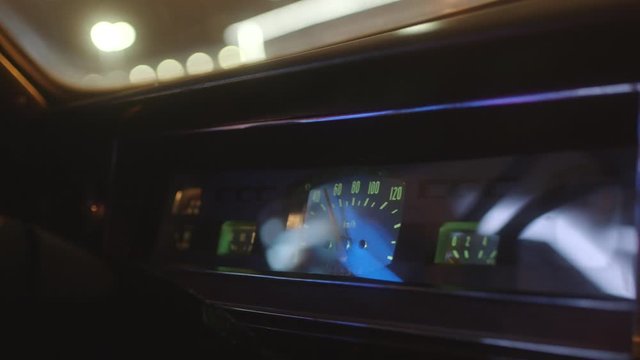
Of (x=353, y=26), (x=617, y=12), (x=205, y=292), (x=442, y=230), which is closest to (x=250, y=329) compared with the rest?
(x=205, y=292)

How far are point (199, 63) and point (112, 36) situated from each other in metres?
0.19

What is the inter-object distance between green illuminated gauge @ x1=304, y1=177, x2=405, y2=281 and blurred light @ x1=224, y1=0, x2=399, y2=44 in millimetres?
217

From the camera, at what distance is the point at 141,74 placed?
1.10 meters

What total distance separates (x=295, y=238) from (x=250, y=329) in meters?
0.16

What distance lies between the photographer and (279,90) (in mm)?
921

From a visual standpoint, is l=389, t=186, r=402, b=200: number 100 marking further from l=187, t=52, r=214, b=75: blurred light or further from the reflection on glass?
l=187, t=52, r=214, b=75: blurred light

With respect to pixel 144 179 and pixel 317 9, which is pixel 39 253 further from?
pixel 144 179

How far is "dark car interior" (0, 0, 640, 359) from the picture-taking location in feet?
2.27

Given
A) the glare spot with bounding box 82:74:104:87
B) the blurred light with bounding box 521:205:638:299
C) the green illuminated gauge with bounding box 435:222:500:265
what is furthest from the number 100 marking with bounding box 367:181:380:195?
the glare spot with bounding box 82:74:104:87

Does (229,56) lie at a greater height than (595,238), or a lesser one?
greater

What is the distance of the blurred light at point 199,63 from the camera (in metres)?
0.98

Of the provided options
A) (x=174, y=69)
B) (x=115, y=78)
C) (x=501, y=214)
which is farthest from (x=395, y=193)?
(x=115, y=78)

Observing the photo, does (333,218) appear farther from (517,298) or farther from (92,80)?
(92,80)

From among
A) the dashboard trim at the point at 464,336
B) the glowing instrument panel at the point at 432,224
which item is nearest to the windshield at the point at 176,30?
the glowing instrument panel at the point at 432,224
